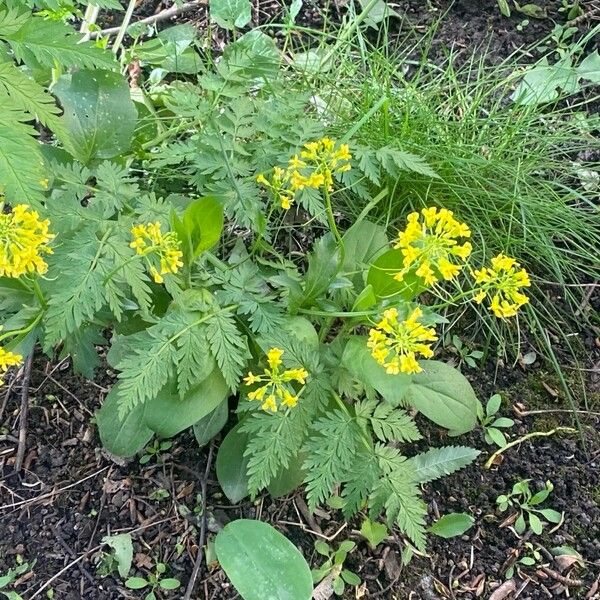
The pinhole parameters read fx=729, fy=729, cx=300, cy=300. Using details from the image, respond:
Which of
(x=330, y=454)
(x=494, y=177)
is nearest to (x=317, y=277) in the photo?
(x=330, y=454)

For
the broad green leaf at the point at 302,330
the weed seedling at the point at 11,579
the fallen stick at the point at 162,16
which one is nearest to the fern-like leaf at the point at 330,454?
the broad green leaf at the point at 302,330

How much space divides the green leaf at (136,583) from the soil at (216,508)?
20 mm

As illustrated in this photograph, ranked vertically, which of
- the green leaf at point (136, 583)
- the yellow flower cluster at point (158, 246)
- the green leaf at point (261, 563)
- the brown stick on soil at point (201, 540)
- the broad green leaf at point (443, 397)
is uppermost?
the yellow flower cluster at point (158, 246)

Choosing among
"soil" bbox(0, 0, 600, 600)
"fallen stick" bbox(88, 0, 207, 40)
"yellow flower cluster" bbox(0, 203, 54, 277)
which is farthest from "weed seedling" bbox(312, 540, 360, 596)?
"fallen stick" bbox(88, 0, 207, 40)

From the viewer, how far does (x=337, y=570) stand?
1.59 metres

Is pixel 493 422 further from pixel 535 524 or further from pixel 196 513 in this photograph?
pixel 196 513

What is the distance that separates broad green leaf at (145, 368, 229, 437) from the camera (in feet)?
4.68

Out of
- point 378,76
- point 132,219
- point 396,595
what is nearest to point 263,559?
point 396,595

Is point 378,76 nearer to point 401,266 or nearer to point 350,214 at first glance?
point 350,214

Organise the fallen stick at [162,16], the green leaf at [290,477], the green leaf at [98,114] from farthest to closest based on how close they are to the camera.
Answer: the fallen stick at [162,16]
the green leaf at [98,114]
the green leaf at [290,477]

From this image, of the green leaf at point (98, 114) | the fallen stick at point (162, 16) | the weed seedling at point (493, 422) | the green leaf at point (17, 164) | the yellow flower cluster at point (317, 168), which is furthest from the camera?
the fallen stick at point (162, 16)

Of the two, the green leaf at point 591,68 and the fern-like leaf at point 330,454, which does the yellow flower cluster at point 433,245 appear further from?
the green leaf at point 591,68

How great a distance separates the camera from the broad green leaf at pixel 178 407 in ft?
4.68

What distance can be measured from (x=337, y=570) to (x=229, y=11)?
1608 mm
